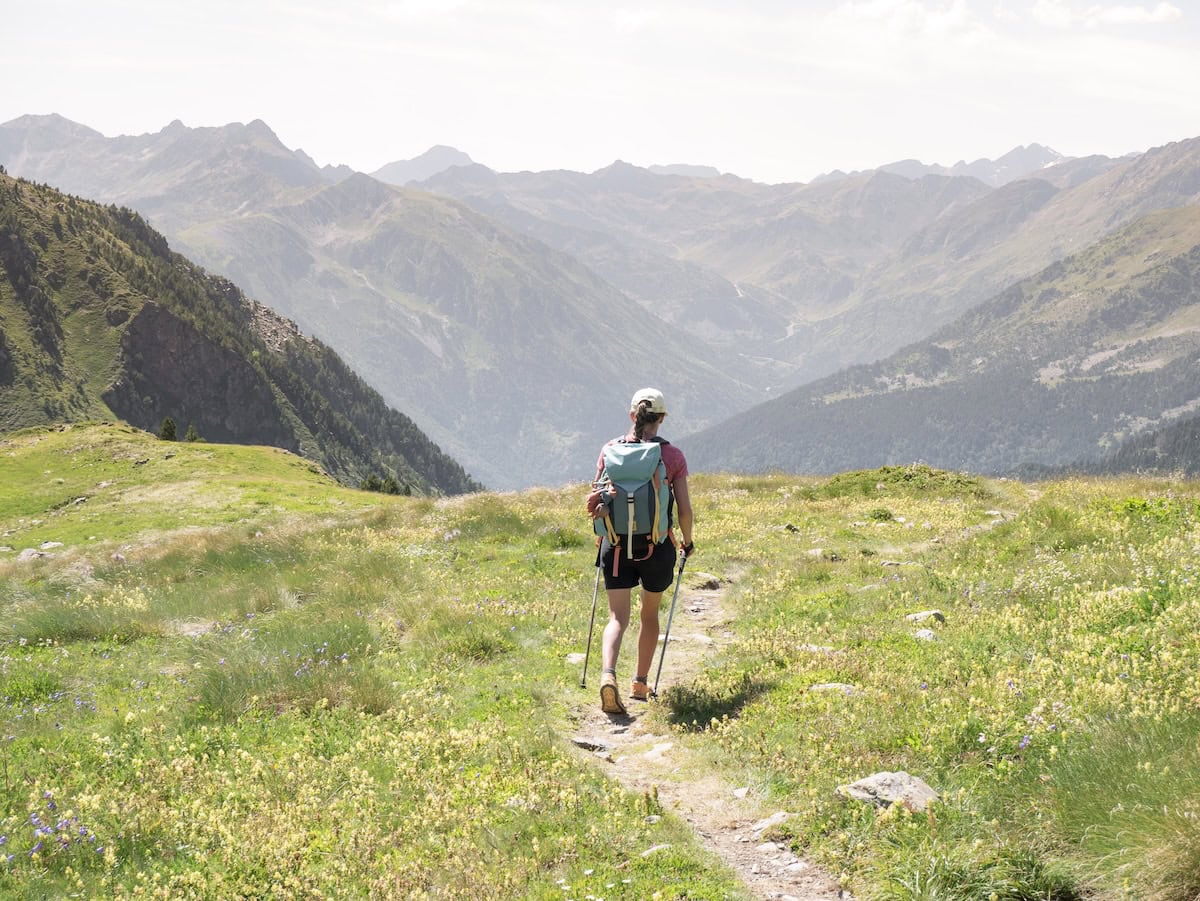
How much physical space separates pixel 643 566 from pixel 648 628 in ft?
2.63

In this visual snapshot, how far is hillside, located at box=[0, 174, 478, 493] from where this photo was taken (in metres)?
113

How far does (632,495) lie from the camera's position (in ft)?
28.9

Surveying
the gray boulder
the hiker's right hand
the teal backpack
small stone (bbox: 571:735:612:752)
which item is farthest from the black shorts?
the gray boulder

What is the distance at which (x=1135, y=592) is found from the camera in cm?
870

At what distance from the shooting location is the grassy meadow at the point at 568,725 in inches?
206

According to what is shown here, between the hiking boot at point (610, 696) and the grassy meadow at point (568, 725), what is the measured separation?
522 millimetres

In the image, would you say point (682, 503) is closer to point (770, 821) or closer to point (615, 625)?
point (615, 625)

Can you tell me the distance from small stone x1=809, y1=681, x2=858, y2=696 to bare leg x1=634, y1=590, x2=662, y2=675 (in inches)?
74.7

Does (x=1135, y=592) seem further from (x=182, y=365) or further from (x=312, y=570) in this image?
(x=182, y=365)

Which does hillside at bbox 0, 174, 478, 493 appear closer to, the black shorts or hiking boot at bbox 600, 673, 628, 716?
the black shorts

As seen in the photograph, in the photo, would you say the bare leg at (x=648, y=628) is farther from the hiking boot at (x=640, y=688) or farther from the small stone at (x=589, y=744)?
the small stone at (x=589, y=744)

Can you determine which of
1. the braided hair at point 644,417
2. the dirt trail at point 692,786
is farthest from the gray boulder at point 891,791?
the braided hair at point 644,417

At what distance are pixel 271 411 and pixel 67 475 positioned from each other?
124866 millimetres

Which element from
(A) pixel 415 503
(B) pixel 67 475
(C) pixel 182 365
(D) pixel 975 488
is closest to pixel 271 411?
(C) pixel 182 365
